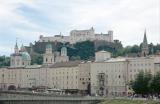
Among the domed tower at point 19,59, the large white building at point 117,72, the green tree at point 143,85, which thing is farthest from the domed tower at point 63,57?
the green tree at point 143,85

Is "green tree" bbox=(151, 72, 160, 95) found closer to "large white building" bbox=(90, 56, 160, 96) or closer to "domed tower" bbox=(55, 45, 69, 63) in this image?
"large white building" bbox=(90, 56, 160, 96)

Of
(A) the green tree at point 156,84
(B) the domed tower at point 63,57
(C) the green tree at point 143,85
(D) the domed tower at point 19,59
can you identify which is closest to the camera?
(A) the green tree at point 156,84

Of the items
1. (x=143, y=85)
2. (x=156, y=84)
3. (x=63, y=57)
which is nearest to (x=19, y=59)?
(x=63, y=57)

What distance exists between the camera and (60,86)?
148m

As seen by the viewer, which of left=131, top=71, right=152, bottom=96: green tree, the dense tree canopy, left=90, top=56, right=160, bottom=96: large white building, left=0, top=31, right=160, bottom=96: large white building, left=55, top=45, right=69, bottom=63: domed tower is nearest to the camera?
the dense tree canopy

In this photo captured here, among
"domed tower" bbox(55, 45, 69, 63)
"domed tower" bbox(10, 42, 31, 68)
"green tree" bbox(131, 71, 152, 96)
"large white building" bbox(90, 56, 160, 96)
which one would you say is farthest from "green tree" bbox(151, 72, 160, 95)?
"domed tower" bbox(10, 42, 31, 68)

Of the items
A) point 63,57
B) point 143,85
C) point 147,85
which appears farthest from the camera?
point 63,57

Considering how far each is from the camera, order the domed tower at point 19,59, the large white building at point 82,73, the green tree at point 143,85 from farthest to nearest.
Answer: the domed tower at point 19,59
the large white building at point 82,73
the green tree at point 143,85

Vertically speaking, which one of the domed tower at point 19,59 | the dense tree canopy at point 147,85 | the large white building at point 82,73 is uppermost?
the domed tower at point 19,59

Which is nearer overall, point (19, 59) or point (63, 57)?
point (63, 57)

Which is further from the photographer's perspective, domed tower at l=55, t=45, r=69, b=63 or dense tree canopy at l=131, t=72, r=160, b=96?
domed tower at l=55, t=45, r=69, b=63

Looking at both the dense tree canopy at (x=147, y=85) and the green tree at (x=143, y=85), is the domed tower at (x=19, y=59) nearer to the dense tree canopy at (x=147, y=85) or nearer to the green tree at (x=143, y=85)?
the dense tree canopy at (x=147, y=85)

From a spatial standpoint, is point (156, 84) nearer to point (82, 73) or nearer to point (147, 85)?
point (147, 85)

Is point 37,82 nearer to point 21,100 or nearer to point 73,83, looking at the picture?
point 73,83
